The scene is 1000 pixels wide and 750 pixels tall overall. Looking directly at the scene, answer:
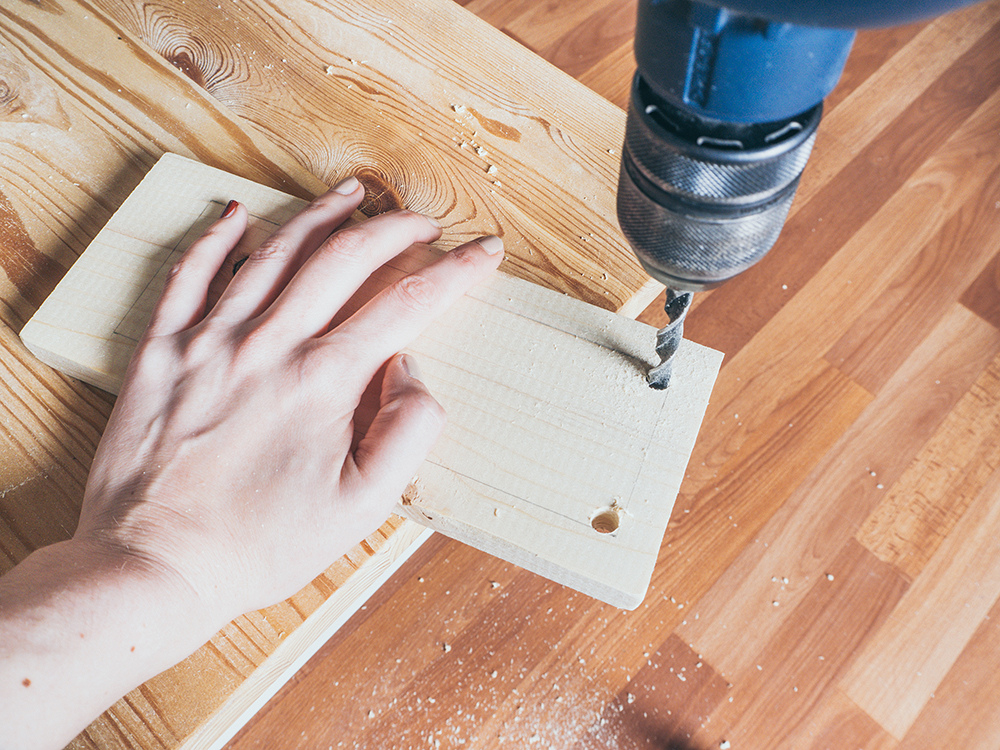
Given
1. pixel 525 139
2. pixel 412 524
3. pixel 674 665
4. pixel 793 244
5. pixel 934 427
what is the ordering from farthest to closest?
pixel 793 244 → pixel 934 427 → pixel 674 665 → pixel 525 139 → pixel 412 524

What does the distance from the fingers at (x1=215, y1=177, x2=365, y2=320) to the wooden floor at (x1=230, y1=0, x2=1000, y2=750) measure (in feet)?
2.33

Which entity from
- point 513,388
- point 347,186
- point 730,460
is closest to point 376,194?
point 347,186

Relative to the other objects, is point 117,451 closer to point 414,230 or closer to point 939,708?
point 414,230

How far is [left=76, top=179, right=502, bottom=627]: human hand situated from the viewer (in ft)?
2.04

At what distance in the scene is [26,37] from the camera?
2.97ft

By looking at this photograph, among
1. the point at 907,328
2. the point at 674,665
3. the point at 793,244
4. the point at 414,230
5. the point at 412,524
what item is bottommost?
the point at 674,665

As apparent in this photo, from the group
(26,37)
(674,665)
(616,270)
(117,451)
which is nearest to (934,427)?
(674,665)

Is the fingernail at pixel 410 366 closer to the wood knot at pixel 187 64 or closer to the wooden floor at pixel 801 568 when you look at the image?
the wood knot at pixel 187 64

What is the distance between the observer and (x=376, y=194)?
0.84 metres

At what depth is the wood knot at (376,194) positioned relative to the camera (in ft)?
2.73

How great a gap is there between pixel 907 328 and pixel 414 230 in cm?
128

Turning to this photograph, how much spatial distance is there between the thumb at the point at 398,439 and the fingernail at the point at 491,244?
18cm

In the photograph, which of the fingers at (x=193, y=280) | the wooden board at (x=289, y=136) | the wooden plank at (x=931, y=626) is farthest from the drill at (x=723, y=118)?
the wooden plank at (x=931, y=626)

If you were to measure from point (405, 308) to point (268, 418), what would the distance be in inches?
6.8
